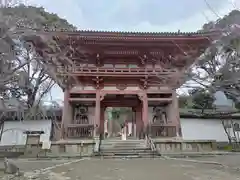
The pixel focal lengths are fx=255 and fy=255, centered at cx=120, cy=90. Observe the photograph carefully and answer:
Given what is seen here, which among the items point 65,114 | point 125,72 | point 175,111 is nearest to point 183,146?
point 175,111

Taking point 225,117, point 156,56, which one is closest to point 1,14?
point 156,56

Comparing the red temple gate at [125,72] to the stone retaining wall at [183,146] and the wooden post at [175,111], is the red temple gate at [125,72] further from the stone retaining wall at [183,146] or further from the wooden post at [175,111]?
the stone retaining wall at [183,146]

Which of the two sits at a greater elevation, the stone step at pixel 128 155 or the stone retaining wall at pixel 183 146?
the stone retaining wall at pixel 183 146

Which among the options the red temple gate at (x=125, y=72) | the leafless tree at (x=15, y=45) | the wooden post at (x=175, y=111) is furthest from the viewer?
the wooden post at (x=175, y=111)

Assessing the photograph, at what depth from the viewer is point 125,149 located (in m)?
12.7

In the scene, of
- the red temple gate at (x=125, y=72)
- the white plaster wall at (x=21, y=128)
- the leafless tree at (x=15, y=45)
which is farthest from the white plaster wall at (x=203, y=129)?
the leafless tree at (x=15, y=45)

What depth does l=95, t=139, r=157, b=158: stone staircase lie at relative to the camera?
11.9 meters

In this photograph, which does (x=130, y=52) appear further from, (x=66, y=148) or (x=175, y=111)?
(x=66, y=148)

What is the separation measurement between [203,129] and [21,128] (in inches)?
494

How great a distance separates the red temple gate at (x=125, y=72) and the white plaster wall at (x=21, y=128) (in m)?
2.81

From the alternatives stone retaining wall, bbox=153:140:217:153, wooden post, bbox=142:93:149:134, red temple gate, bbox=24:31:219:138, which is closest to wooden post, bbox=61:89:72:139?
red temple gate, bbox=24:31:219:138

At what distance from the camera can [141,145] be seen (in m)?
13.3

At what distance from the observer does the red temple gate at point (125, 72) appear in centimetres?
1448

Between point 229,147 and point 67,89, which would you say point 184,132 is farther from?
point 67,89
